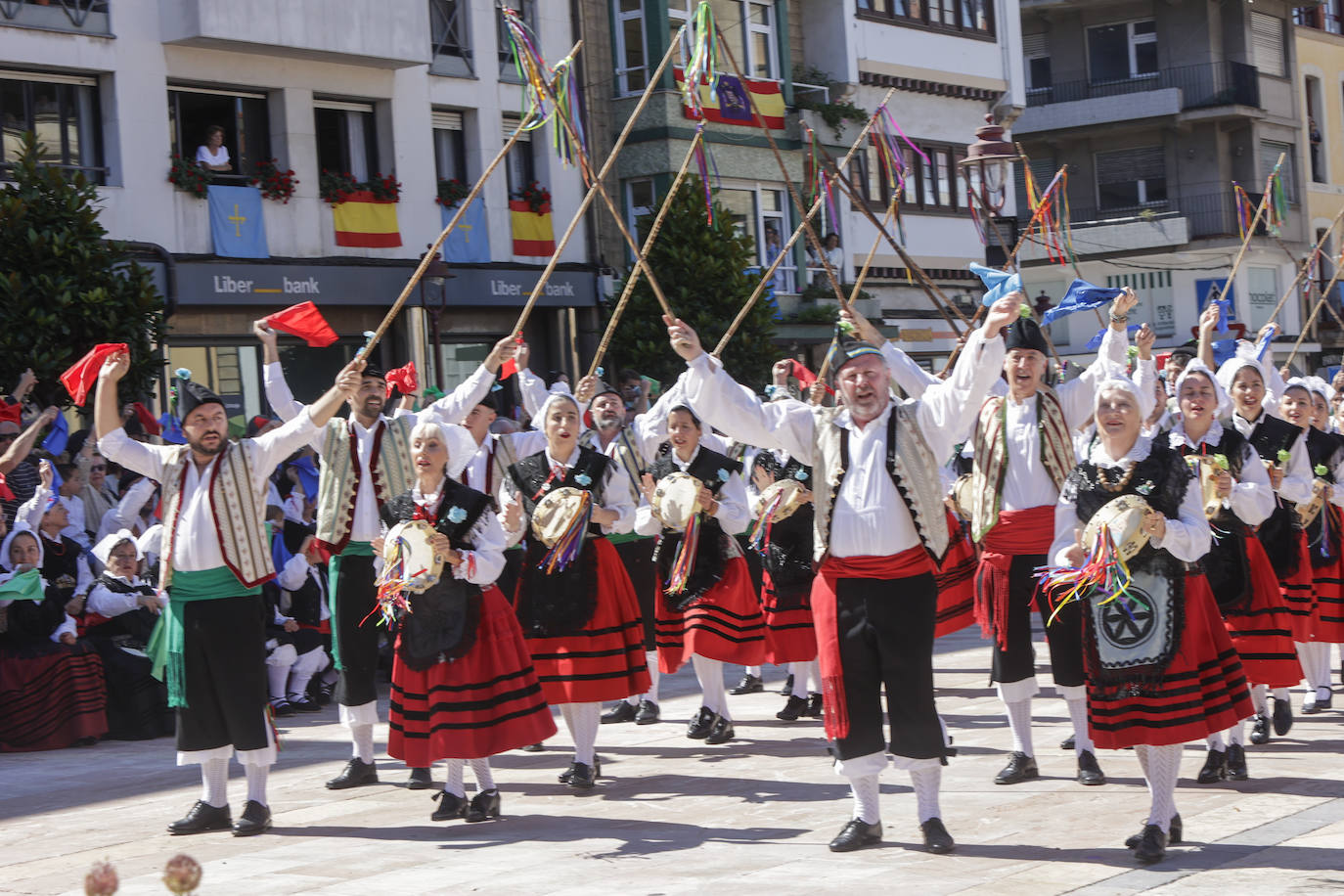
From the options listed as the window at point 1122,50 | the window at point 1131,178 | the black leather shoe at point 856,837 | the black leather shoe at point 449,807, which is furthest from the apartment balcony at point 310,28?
the window at point 1122,50

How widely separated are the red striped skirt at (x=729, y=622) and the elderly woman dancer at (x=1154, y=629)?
133 inches

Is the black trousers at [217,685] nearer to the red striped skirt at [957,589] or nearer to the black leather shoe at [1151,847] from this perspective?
the black leather shoe at [1151,847]

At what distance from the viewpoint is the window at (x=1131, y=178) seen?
1700 inches

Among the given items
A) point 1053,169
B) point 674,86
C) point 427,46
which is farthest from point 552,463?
point 1053,169

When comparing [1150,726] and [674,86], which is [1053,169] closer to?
[674,86]

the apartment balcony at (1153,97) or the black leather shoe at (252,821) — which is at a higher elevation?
the apartment balcony at (1153,97)

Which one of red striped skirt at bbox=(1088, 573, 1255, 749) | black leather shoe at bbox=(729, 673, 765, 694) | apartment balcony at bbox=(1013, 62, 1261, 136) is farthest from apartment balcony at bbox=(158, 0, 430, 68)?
apartment balcony at bbox=(1013, 62, 1261, 136)

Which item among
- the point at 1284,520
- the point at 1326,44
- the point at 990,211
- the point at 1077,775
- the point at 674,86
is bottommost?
the point at 1077,775

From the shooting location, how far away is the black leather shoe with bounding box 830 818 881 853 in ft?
23.4

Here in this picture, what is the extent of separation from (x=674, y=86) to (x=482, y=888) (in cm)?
2092

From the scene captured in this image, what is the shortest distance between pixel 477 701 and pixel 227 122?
15.8 meters

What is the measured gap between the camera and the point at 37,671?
37.6 feet

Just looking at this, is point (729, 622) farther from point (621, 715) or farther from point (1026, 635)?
point (1026, 635)

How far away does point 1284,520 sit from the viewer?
32.6 ft
